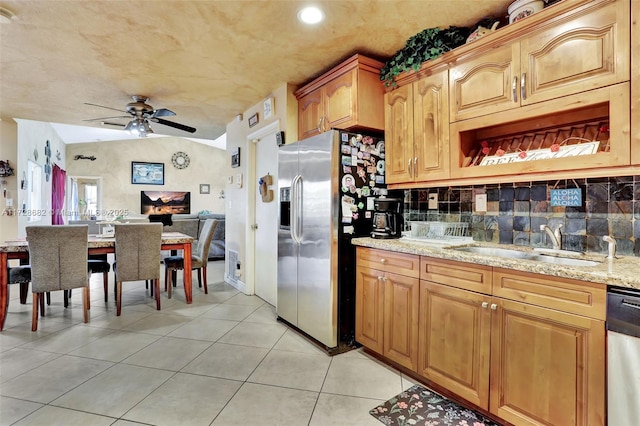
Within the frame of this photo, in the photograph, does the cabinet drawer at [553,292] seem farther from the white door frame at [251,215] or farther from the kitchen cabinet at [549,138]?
the white door frame at [251,215]

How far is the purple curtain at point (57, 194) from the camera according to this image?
786 centimetres

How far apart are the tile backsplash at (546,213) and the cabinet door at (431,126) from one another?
13.4 inches

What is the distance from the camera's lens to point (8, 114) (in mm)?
4539

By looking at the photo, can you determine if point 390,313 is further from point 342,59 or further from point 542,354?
point 342,59

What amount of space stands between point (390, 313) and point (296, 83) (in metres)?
2.38

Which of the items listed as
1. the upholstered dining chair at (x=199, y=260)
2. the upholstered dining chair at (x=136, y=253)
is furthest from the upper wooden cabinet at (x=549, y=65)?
the upholstered dining chair at (x=199, y=260)

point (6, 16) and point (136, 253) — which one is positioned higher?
point (6, 16)

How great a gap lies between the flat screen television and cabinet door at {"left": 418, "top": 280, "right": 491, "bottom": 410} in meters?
9.90

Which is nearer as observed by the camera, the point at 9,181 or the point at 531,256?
the point at 531,256

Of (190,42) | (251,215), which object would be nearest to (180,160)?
(251,215)

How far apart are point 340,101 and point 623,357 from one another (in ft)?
7.59

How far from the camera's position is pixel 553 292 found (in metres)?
1.41

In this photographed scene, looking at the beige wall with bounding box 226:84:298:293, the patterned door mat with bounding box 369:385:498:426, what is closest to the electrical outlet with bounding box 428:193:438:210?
the patterned door mat with bounding box 369:385:498:426

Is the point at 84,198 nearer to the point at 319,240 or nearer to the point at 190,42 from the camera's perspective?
the point at 190,42
